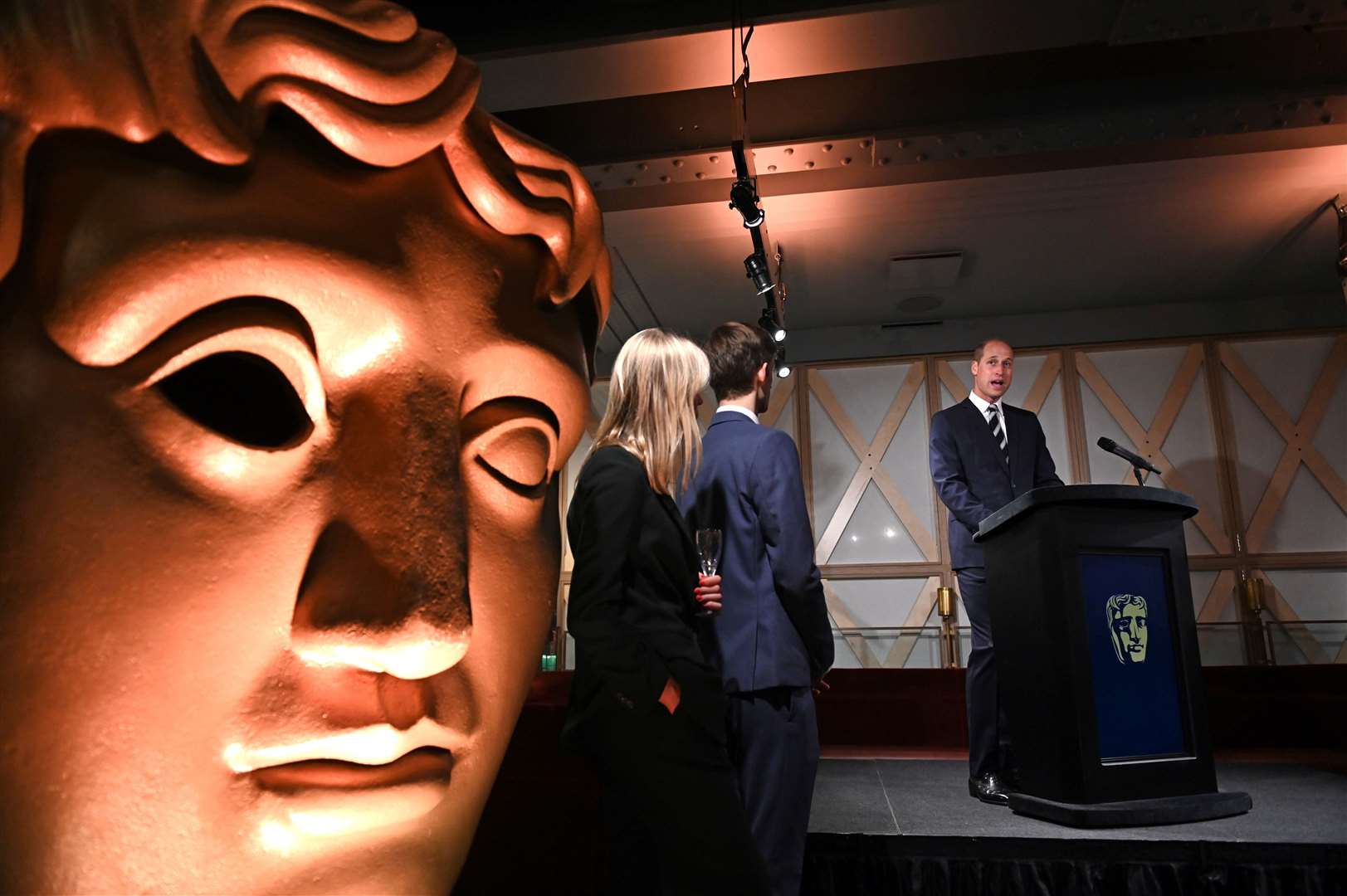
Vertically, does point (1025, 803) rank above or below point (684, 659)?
below

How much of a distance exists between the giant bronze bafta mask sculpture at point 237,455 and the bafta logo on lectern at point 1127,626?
2579 mm

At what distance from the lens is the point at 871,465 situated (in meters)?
7.20

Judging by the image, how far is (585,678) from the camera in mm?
1608

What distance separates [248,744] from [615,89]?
3.93 metres

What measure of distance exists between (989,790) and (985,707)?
0.30 m

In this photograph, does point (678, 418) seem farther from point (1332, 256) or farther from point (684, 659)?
point (1332, 256)

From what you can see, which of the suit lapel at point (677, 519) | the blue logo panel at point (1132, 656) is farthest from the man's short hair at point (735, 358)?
the blue logo panel at point (1132, 656)

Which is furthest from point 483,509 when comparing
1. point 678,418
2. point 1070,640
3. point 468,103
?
point 1070,640

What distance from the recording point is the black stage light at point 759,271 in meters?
4.65

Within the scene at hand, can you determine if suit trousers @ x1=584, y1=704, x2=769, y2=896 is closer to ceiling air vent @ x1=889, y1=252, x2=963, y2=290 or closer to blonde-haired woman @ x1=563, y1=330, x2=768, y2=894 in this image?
blonde-haired woman @ x1=563, y1=330, x2=768, y2=894

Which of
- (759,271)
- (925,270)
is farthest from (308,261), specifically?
(925,270)

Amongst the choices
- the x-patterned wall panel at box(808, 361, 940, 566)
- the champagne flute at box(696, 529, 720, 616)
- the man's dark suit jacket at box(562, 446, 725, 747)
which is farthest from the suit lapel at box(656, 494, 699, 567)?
the x-patterned wall panel at box(808, 361, 940, 566)

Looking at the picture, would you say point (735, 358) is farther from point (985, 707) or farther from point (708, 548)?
Result: point (985, 707)

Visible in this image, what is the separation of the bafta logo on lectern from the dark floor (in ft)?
1.70
